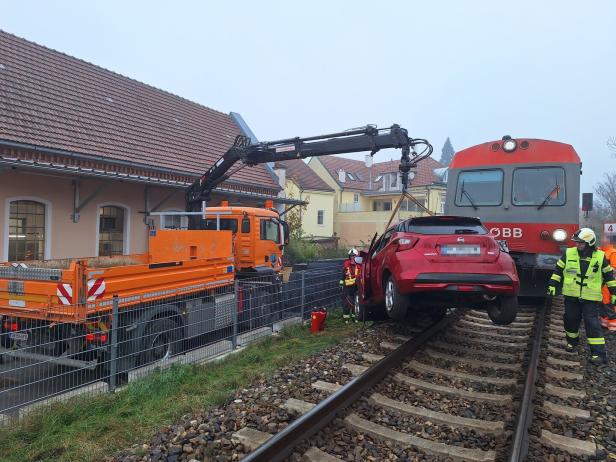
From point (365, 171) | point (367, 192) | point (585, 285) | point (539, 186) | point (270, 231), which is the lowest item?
point (585, 285)

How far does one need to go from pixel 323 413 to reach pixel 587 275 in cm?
469

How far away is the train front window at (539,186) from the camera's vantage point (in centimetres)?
987

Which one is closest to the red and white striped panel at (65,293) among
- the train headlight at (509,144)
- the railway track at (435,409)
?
the railway track at (435,409)

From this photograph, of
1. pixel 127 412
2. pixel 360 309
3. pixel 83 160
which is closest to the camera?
pixel 127 412

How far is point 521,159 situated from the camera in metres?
10.3

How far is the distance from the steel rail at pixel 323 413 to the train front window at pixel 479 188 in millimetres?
5295

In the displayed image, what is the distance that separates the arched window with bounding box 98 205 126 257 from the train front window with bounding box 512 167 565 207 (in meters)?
10.7

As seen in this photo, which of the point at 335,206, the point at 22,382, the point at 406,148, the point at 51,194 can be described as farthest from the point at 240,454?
the point at 335,206

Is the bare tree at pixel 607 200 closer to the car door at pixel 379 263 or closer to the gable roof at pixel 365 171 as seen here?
the gable roof at pixel 365 171

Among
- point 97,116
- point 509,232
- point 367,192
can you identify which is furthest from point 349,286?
point 367,192

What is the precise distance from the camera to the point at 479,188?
10.7m

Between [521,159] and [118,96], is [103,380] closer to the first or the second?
[521,159]

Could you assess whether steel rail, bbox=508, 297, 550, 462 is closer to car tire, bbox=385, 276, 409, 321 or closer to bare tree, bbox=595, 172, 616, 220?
car tire, bbox=385, 276, 409, 321

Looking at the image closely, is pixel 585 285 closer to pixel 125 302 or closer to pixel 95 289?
pixel 125 302
